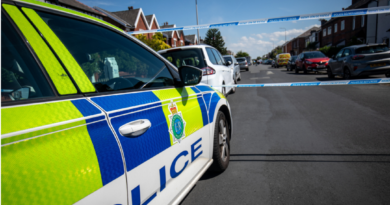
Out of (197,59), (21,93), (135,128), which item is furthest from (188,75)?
(197,59)

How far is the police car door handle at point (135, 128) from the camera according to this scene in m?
1.36

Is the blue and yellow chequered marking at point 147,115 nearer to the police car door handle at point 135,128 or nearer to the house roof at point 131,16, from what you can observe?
the police car door handle at point 135,128

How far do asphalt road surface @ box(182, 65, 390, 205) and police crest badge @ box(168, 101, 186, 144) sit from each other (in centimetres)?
91

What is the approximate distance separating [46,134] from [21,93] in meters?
0.31

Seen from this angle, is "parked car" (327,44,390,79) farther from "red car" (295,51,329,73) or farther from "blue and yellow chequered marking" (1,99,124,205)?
"blue and yellow chequered marking" (1,99,124,205)

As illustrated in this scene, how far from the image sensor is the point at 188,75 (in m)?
2.33

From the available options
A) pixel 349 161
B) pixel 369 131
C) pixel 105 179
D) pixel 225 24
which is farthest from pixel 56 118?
pixel 369 131

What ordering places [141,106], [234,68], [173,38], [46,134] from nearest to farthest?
1. [46,134]
2. [141,106]
3. [234,68]
4. [173,38]

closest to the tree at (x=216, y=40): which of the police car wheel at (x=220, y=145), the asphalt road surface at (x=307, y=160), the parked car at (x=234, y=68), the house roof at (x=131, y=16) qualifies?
the house roof at (x=131, y=16)

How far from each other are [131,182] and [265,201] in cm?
157

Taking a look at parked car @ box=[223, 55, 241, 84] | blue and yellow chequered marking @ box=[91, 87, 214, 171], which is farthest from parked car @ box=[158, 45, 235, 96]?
blue and yellow chequered marking @ box=[91, 87, 214, 171]

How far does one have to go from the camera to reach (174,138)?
6.19ft

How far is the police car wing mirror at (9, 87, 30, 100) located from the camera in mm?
1132

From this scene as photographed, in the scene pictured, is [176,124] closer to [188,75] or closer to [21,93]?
[188,75]
